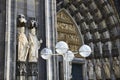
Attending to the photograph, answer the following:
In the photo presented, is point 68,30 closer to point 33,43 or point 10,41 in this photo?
point 33,43

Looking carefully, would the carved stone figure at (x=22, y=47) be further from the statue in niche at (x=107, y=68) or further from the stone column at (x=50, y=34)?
the statue in niche at (x=107, y=68)

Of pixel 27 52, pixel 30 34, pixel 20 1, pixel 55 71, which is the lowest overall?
pixel 55 71

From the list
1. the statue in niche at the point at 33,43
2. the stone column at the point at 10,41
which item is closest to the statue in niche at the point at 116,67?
the statue in niche at the point at 33,43

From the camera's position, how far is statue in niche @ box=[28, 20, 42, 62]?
10.4 meters

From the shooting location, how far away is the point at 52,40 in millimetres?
11148

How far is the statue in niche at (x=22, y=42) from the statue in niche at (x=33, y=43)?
0.54 ft

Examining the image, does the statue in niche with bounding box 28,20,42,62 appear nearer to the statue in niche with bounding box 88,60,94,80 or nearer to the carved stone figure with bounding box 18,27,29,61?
the carved stone figure with bounding box 18,27,29,61

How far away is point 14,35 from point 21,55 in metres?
0.74

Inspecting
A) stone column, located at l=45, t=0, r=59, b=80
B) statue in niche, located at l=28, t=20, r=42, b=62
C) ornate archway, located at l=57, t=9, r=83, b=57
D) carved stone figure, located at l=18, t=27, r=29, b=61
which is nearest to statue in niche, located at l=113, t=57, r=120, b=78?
ornate archway, located at l=57, t=9, r=83, b=57

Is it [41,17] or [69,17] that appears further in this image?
[69,17]

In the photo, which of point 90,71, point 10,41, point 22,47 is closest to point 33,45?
point 22,47

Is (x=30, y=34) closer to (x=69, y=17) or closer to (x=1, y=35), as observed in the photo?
(x=1, y=35)

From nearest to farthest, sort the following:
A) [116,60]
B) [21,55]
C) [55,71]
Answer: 1. [21,55]
2. [55,71]
3. [116,60]

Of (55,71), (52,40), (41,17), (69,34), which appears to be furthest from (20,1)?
(69,34)
